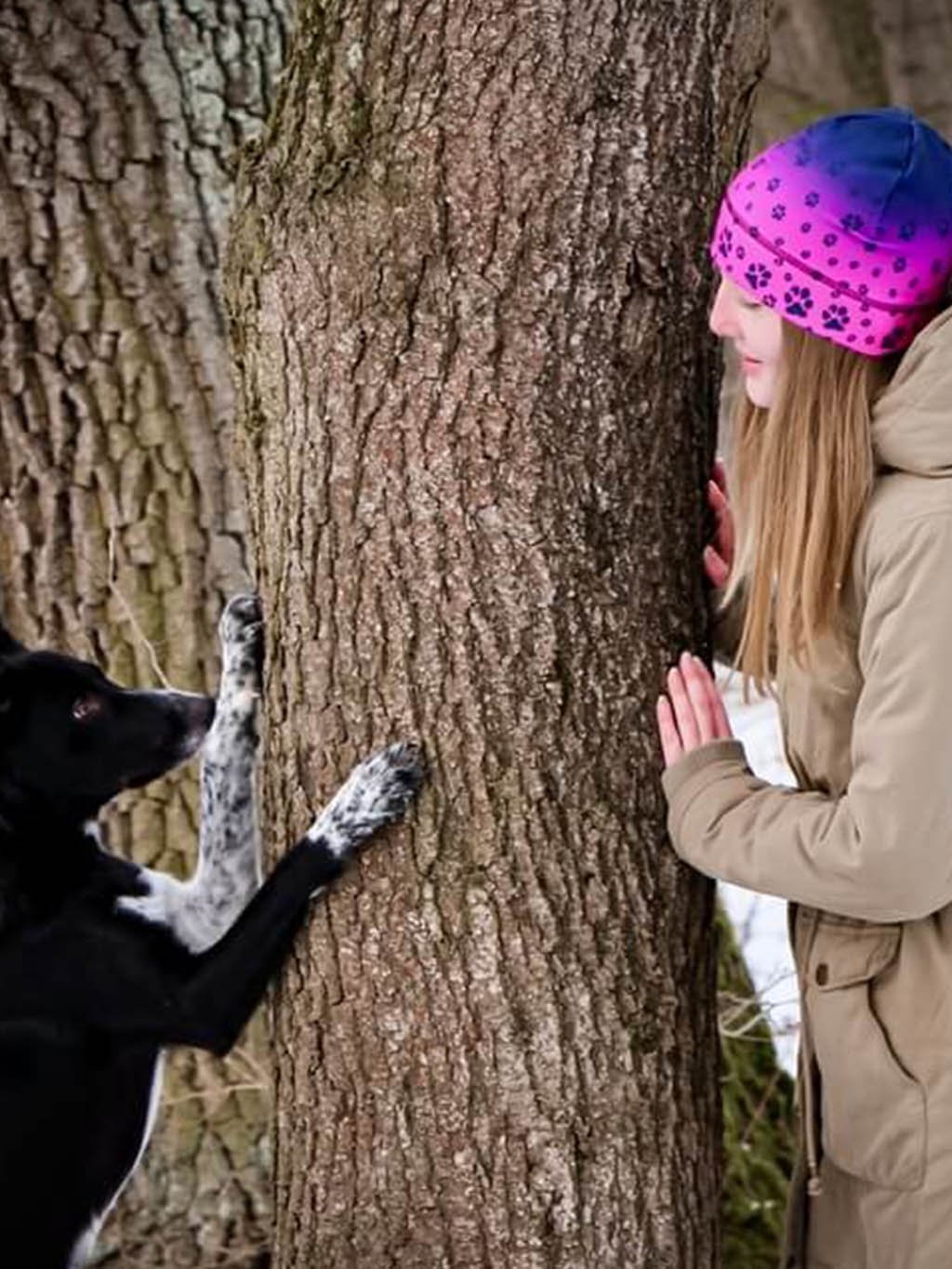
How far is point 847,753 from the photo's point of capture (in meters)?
2.64

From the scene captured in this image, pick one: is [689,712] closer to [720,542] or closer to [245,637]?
[720,542]

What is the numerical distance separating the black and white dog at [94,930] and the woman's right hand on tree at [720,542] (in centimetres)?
71

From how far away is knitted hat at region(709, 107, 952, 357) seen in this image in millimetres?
2459

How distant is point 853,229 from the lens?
246 centimetres

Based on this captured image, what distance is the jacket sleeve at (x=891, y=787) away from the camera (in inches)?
93.0

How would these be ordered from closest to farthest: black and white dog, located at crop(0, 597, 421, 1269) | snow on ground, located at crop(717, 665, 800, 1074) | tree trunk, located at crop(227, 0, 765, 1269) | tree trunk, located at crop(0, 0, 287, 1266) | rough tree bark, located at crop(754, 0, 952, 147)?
tree trunk, located at crop(227, 0, 765, 1269)
black and white dog, located at crop(0, 597, 421, 1269)
tree trunk, located at crop(0, 0, 287, 1266)
snow on ground, located at crop(717, 665, 800, 1074)
rough tree bark, located at crop(754, 0, 952, 147)

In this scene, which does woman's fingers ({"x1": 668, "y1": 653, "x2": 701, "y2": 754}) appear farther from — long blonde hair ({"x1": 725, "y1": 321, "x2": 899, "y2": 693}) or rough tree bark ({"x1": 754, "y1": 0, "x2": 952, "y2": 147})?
rough tree bark ({"x1": 754, "y1": 0, "x2": 952, "y2": 147})

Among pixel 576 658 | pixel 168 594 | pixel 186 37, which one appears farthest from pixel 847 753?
pixel 186 37

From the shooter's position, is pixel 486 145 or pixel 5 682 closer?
pixel 486 145

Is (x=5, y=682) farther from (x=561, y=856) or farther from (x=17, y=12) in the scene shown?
(x=17, y=12)

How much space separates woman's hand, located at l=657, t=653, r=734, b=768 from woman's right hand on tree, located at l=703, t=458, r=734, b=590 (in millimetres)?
159

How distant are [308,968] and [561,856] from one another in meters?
0.44

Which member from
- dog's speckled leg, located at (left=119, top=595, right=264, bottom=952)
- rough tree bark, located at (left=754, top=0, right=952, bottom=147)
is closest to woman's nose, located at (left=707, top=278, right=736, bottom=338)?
dog's speckled leg, located at (left=119, top=595, right=264, bottom=952)

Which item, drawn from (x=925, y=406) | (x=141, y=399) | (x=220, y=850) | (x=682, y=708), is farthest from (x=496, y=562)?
(x=141, y=399)
